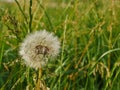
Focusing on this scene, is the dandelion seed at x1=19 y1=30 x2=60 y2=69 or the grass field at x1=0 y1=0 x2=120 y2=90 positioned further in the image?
the grass field at x1=0 y1=0 x2=120 y2=90

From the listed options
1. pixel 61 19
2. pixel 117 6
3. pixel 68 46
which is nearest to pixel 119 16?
pixel 117 6

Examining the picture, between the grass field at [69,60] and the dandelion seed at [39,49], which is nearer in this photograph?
the dandelion seed at [39,49]

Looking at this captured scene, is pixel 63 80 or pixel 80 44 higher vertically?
pixel 80 44

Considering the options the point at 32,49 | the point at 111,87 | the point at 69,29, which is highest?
the point at 69,29

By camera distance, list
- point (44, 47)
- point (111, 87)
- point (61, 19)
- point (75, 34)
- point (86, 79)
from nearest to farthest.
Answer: point (44, 47), point (111, 87), point (86, 79), point (75, 34), point (61, 19)

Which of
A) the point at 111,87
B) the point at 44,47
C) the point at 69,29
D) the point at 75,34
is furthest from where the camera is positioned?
the point at 69,29

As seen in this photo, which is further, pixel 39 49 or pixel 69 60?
pixel 69 60

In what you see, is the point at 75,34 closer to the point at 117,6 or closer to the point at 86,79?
the point at 86,79

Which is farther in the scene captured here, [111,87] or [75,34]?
[75,34]
